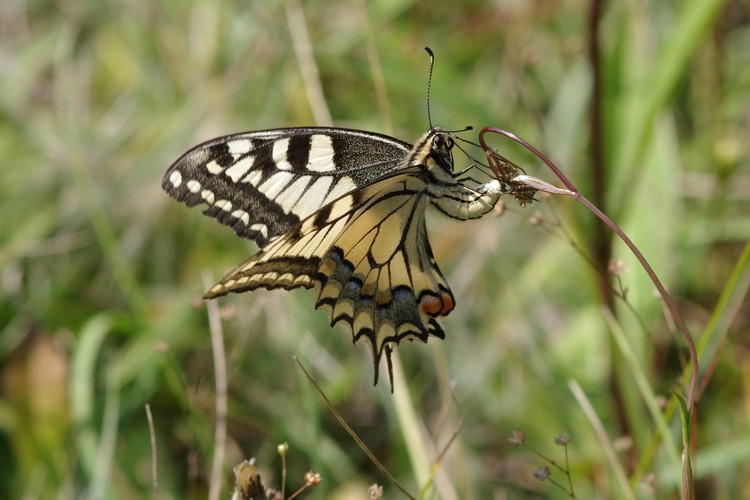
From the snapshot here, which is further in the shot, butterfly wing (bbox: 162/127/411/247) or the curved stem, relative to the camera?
butterfly wing (bbox: 162/127/411/247)

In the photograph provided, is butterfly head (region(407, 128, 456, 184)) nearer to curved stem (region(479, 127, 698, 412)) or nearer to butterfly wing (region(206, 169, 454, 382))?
butterfly wing (region(206, 169, 454, 382))

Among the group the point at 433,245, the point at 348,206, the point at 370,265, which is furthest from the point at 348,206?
the point at 433,245

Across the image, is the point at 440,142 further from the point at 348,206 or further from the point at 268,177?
the point at 268,177

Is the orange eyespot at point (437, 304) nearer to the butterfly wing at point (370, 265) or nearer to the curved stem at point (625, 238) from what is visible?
the butterfly wing at point (370, 265)

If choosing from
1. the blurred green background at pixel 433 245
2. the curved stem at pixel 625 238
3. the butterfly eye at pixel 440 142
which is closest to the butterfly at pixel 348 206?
the butterfly eye at pixel 440 142

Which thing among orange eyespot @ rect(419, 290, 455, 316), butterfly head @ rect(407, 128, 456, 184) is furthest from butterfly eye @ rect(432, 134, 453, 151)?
orange eyespot @ rect(419, 290, 455, 316)

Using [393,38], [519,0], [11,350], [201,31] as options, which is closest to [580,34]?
[519,0]
